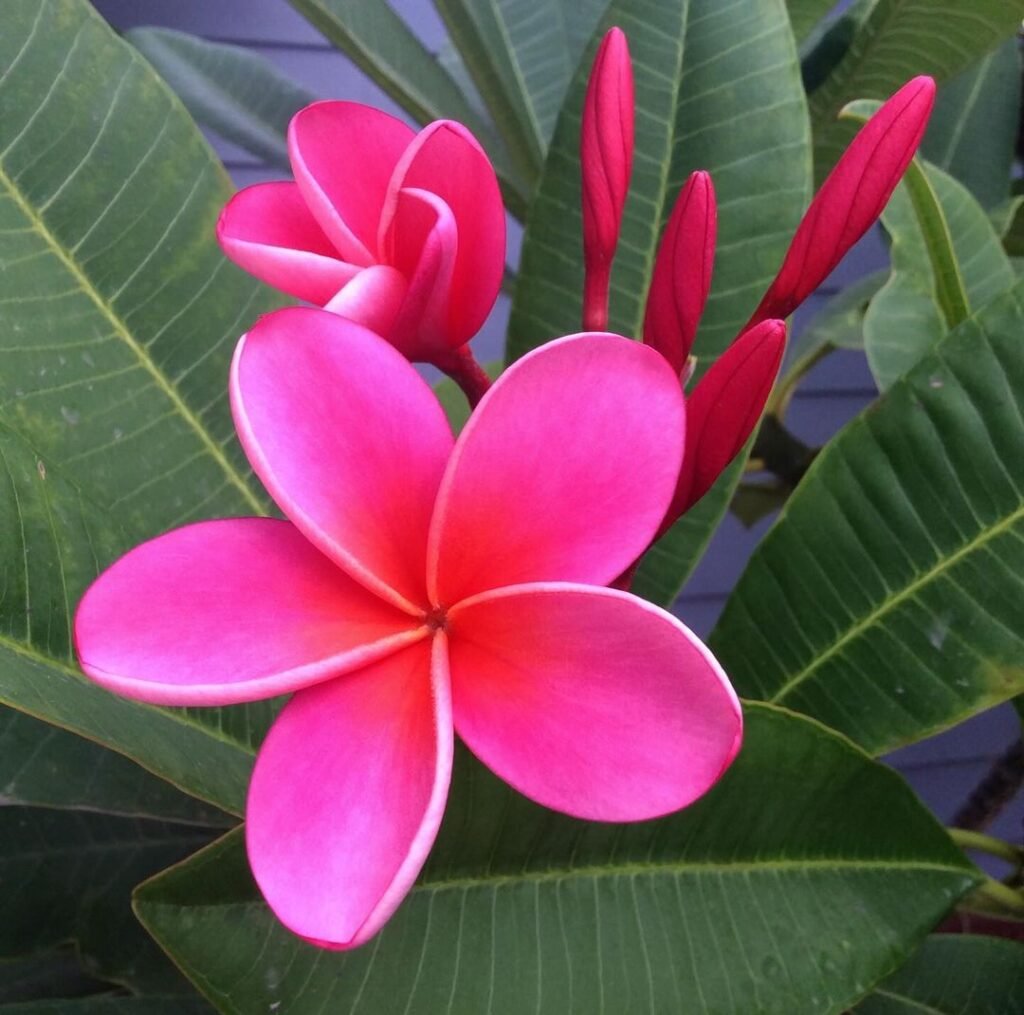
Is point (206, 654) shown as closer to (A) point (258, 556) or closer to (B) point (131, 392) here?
(A) point (258, 556)

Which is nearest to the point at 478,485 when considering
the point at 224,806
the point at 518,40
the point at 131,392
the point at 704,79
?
the point at 224,806

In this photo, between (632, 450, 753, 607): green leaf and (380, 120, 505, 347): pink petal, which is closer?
(380, 120, 505, 347): pink petal

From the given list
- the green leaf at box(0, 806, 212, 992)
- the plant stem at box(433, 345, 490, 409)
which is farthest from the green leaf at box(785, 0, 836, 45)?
the green leaf at box(0, 806, 212, 992)

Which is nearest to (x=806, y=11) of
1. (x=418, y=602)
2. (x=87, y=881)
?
(x=418, y=602)

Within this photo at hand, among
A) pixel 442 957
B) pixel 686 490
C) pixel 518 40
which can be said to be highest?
pixel 518 40

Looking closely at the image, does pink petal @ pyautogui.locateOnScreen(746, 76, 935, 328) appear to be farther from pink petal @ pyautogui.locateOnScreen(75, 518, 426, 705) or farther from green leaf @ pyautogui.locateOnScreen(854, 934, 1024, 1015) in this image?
green leaf @ pyautogui.locateOnScreen(854, 934, 1024, 1015)

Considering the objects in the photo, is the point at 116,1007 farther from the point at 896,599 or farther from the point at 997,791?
the point at 997,791
